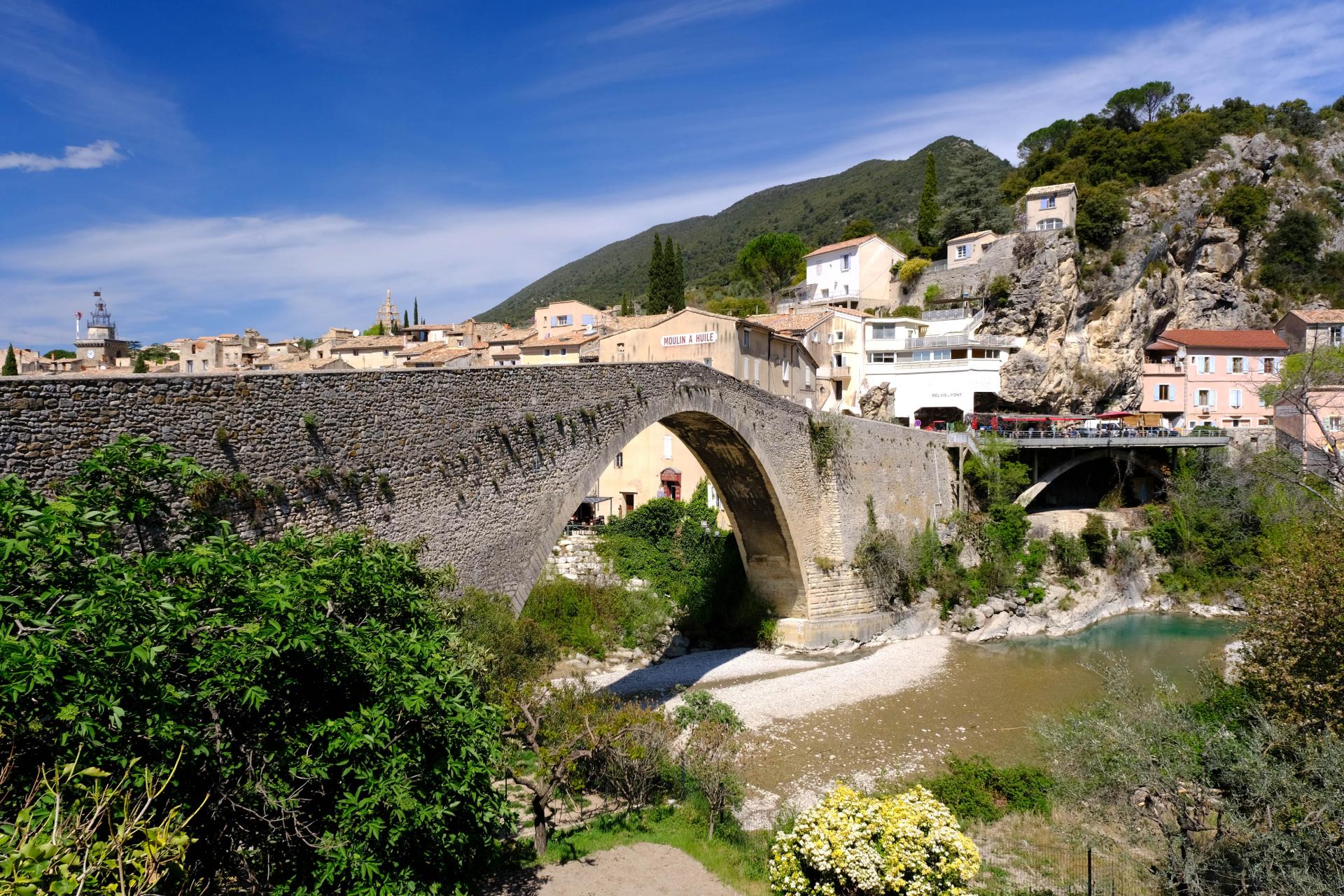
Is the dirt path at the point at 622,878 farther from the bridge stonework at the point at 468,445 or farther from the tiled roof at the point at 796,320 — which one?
the tiled roof at the point at 796,320

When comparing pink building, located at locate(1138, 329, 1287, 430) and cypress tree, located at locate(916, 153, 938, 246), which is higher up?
cypress tree, located at locate(916, 153, 938, 246)

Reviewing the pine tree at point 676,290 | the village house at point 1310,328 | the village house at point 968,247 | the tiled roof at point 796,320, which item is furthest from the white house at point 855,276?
the village house at point 1310,328

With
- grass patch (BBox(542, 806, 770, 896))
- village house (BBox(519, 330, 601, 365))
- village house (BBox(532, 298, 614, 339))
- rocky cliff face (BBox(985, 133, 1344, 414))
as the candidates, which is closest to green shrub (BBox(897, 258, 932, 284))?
rocky cliff face (BBox(985, 133, 1344, 414))

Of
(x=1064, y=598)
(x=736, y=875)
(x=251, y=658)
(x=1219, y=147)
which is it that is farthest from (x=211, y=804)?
(x=1219, y=147)

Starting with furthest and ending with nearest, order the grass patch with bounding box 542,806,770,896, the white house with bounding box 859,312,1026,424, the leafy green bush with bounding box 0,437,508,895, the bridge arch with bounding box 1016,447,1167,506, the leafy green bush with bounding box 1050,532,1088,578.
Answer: the white house with bounding box 859,312,1026,424 → the bridge arch with bounding box 1016,447,1167,506 → the leafy green bush with bounding box 1050,532,1088,578 → the grass patch with bounding box 542,806,770,896 → the leafy green bush with bounding box 0,437,508,895

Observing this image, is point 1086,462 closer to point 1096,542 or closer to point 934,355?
point 1096,542

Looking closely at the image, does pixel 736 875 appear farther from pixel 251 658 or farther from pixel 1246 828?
pixel 251 658

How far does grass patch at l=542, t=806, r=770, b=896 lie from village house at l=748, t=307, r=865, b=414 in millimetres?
30101

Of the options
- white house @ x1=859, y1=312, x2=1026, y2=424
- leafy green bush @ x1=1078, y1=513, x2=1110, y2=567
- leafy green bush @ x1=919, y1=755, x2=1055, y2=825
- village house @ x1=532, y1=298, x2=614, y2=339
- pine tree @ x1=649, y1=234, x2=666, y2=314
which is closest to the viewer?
leafy green bush @ x1=919, y1=755, x2=1055, y2=825

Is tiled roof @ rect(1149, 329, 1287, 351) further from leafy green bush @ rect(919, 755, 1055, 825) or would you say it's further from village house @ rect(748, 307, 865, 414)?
leafy green bush @ rect(919, 755, 1055, 825)

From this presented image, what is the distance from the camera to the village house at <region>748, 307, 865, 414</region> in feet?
135

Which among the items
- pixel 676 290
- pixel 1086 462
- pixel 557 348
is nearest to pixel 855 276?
pixel 676 290

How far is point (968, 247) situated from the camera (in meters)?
48.4

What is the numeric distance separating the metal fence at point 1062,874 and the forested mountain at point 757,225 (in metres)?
65.8
